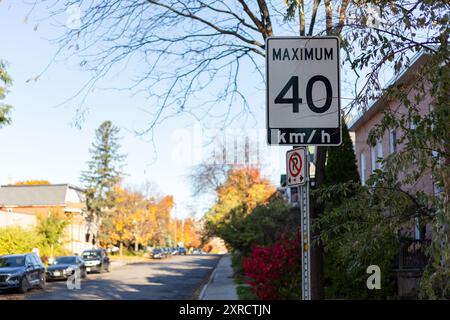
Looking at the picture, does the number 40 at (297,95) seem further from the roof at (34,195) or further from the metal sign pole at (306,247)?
the roof at (34,195)

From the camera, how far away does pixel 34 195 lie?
7794 cm

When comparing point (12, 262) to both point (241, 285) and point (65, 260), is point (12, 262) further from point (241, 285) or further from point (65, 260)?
point (65, 260)

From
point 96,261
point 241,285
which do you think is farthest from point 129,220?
point 241,285

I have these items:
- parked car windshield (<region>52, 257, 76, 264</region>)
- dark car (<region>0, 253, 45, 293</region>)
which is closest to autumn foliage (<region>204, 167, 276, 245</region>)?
parked car windshield (<region>52, 257, 76, 264</region>)

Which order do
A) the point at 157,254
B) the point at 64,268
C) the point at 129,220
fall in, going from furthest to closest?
1. the point at 129,220
2. the point at 157,254
3. the point at 64,268

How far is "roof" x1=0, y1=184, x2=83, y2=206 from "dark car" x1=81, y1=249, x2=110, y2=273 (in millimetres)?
33483

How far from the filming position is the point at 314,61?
524 cm

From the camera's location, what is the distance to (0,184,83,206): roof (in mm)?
76312

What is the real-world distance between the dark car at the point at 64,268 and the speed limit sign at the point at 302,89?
96.8ft

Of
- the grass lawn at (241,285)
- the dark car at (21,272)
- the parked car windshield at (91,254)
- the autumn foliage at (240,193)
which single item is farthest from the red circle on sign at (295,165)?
the parked car windshield at (91,254)

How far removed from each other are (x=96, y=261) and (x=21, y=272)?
57.1 feet

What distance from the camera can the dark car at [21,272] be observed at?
2380 centimetres

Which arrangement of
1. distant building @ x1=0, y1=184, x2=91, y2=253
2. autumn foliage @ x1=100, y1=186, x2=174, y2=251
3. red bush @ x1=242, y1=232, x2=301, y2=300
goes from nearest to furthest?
red bush @ x1=242, y1=232, x2=301, y2=300 → distant building @ x1=0, y1=184, x2=91, y2=253 → autumn foliage @ x1=100, y1=186, x2=174, y2=251

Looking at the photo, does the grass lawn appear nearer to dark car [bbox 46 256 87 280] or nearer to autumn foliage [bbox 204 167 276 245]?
autumn foliage [bbox 204 167 276 245]
